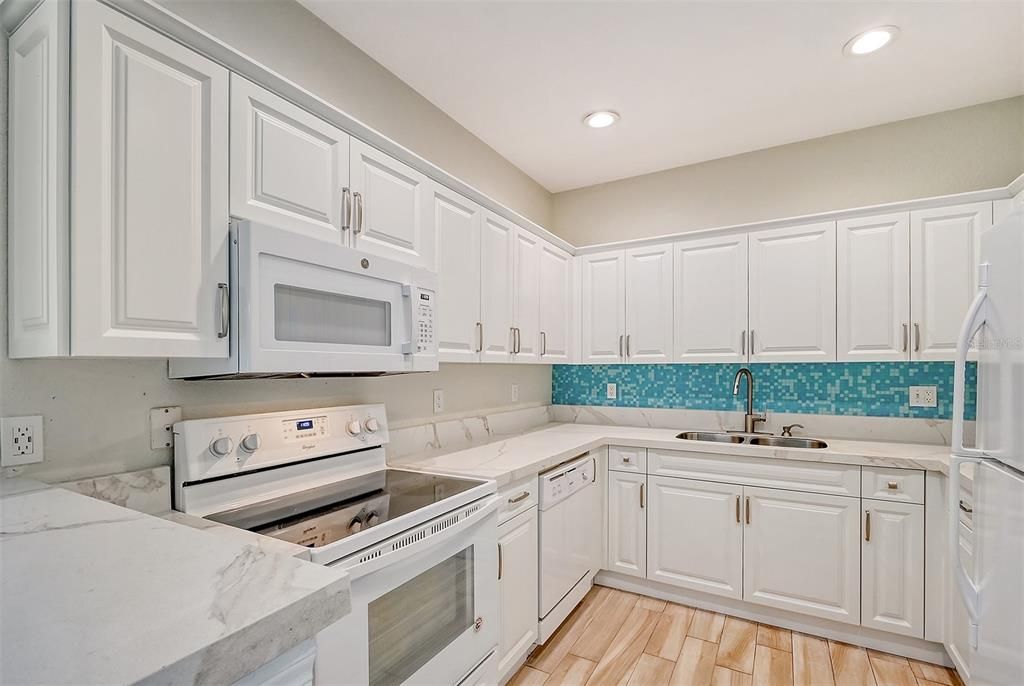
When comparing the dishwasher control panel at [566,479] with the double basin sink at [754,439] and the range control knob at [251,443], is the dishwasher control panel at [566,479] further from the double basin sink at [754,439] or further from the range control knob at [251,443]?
the range control knob at [251,443]

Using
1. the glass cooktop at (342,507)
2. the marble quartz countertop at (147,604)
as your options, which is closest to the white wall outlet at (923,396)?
the glass cooktop at (342,507)

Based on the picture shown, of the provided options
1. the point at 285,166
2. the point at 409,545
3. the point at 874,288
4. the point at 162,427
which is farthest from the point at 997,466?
the point at 162,427

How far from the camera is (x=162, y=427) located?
1.41 m

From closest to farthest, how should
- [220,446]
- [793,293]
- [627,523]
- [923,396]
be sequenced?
1. [220,446]
2. [923,396]
3. [793,293]
4. [627,523]

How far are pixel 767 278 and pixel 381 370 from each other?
2234mm

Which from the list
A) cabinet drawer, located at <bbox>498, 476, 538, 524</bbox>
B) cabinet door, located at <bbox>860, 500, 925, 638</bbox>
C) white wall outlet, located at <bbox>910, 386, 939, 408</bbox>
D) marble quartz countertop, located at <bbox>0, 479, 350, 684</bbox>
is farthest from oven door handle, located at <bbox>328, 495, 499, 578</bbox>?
white wall outlet, located at <bbox>910, 386, 939, 408</bbox>

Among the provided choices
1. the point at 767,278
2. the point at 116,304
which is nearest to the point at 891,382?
the point at 767,278

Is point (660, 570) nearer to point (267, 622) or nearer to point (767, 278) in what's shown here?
point (767, 278)

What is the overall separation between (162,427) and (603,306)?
2.52 metres

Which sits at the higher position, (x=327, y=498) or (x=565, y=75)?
(x=565, y=75)

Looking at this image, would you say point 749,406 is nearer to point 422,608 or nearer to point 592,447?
point 592,447

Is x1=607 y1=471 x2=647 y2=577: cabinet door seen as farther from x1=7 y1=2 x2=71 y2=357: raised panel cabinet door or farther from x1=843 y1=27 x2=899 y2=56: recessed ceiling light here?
x1=7 y1=2 x2=71 y2=357: raised panel cabinet door

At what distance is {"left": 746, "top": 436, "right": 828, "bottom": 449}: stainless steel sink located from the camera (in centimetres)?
275

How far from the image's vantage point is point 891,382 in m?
2.70
